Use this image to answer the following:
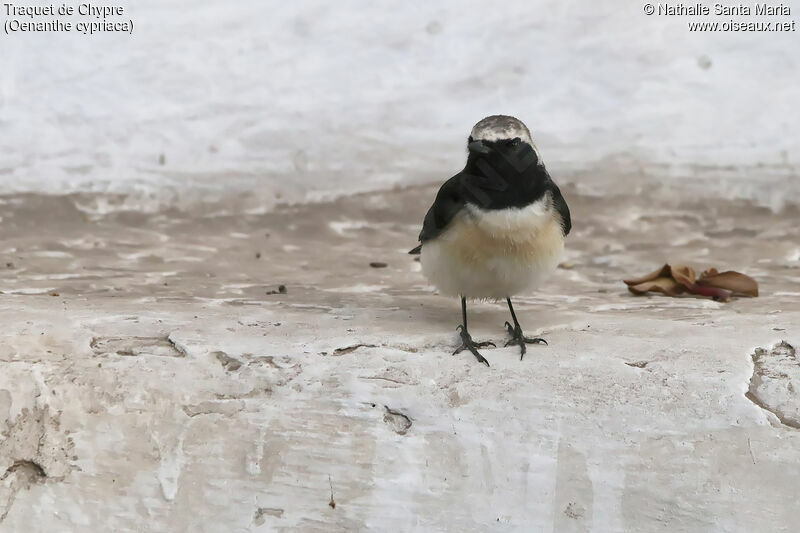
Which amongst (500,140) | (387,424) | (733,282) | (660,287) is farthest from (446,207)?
(733,282)

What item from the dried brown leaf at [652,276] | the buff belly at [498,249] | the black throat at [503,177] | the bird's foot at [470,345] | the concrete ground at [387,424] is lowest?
the concrete ground at [387,424]

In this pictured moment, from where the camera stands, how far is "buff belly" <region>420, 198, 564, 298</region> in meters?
3.63

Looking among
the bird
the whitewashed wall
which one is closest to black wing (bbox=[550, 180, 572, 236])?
the bird

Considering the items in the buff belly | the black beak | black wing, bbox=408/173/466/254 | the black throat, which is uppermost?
the black beak

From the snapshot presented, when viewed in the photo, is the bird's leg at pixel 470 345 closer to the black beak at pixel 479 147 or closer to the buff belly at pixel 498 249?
the buff belly at pixel 498 249

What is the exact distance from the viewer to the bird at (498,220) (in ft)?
11.8

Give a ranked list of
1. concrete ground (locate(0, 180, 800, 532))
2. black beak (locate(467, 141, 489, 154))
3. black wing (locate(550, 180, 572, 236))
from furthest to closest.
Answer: black wing (locate(550, 180, 572, 236)) < black beak (locate(467, 141, 489, 154)) < concrete ground (locate(0, 180, 800, 532))

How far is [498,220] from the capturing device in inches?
143

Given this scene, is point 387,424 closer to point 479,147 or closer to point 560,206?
point 479,147

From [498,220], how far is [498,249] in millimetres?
108

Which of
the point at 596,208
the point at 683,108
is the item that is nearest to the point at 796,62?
the point at 683,108

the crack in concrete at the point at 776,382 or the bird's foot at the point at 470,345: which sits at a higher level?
the bird's foot at the point at 470,345

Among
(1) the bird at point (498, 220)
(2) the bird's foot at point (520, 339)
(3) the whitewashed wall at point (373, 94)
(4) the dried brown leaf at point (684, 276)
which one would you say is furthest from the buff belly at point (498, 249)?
(3) the whitewashed wall at point (373, 94)

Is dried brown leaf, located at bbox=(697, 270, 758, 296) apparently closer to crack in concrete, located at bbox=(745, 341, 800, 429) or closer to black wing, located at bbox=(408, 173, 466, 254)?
crack in concrete, located at bbox=(745, 341, 800, 429)
